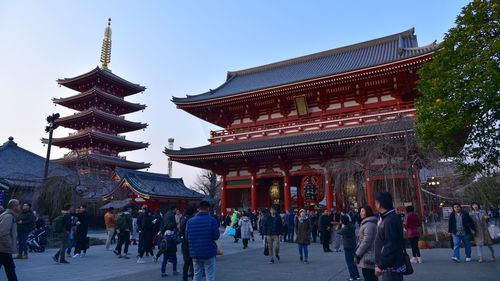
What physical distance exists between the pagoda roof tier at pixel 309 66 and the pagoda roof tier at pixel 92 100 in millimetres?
16034

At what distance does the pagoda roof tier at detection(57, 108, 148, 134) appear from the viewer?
40.4m

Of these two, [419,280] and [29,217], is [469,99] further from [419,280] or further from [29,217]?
[29,217]

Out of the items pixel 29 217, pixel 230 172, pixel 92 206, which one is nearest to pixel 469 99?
pixel 29 217

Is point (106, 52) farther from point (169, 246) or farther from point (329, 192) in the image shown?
point (169, 246)

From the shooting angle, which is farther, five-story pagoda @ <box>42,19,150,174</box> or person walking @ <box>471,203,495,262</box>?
five-story pagoda @ <box>42,19,150,174</box>

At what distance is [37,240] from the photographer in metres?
14.4

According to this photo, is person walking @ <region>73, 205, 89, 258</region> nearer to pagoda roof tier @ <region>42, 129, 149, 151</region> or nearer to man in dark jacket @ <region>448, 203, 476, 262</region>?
man in dark jacket @ <region>448, 203, 476, 262</region>

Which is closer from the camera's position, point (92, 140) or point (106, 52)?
point (92, 140)

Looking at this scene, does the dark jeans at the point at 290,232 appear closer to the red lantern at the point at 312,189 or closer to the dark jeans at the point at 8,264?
the red lantern at the point at 312,189

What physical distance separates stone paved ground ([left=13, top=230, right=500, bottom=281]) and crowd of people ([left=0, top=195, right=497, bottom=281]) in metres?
0.43

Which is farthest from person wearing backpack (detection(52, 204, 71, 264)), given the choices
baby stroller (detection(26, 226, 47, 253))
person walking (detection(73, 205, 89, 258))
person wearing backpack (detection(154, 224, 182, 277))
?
person wearing backpack (detection(154, 224, 182, 277))

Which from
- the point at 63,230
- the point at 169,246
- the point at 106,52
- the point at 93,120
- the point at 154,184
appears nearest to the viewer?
the point at 169,246

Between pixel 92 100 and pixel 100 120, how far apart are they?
2849 mm

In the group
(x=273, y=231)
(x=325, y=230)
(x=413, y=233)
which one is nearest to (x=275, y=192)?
(x=325, y=230)
